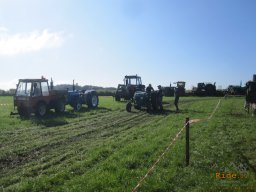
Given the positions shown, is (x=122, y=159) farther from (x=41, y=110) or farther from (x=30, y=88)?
(x=30, y=88)

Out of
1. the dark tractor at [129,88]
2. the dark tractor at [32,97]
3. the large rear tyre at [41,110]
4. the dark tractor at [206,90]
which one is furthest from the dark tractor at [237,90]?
the large rear tyre at [41,110]

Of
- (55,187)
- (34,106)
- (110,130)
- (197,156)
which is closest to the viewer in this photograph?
(55,187)

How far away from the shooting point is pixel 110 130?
1287cm

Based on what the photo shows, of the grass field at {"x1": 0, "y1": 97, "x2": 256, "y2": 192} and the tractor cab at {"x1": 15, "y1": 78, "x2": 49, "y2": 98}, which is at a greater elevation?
the tractor cab at {"x1": 15, "y1": 78, "x2": 49, "y2": 98}

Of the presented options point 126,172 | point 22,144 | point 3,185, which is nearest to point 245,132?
point 126,172

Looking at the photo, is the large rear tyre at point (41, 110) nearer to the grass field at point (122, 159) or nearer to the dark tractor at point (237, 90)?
the grass field at point (122, 159)

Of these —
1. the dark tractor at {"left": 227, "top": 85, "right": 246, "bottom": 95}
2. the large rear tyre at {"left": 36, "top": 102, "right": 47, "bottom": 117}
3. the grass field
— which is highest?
the dark tractor at {"left": 227, "top": 85, "right": 246, "bottom": 95}

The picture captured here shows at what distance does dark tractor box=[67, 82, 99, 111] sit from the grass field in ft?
28.8

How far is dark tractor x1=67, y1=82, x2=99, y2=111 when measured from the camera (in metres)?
21.7

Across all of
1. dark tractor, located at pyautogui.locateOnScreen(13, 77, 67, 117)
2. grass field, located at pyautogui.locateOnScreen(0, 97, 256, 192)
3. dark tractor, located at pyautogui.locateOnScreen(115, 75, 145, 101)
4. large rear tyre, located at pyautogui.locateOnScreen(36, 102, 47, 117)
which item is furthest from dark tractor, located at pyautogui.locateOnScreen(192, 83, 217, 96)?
grass field, located at pyautogui.locateOnScreen(0, 97, 256, 192)

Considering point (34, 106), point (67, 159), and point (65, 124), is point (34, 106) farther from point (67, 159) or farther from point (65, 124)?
point (67, 159)

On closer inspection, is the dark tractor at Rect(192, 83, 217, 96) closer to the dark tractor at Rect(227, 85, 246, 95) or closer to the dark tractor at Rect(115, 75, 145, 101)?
the dark tractor at Rect(227, 85, 246, 95)

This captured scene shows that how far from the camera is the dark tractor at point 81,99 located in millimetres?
21672

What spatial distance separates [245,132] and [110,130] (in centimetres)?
471
